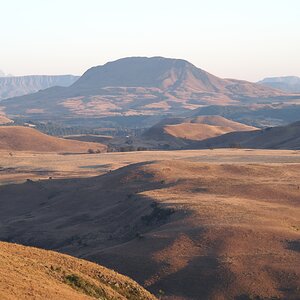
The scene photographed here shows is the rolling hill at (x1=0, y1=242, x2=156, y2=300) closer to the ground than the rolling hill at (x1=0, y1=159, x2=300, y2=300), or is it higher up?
higher up

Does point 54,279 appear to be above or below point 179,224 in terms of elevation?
above

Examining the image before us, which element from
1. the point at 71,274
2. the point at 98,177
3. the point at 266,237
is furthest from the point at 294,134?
the point at 71,274

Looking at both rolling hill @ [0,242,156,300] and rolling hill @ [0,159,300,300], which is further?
rolling hill @ [0,159,300,300]

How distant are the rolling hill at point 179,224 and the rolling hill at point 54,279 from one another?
8405 millimetres

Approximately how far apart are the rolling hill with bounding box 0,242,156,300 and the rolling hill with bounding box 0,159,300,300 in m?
8.41

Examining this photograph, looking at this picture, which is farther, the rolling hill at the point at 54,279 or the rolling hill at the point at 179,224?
the rolling hill at the point at 179,224

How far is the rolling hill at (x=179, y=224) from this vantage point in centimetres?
5094

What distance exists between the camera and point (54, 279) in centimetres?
3772

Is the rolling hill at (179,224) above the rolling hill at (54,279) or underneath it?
underneath

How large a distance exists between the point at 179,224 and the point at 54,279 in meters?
28.1

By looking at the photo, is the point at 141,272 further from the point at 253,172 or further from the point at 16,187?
the point at 16,187

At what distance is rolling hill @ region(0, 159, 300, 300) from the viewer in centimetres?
5094

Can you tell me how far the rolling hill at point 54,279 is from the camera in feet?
106

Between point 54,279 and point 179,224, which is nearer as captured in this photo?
point 54,279
